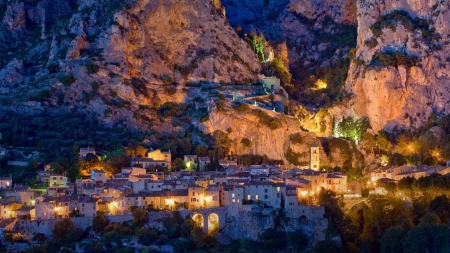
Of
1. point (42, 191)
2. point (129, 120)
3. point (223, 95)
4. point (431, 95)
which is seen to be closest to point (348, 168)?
point (431, 95)

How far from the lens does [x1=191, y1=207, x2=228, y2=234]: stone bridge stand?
208 ft

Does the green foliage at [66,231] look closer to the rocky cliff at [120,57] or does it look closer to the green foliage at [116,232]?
the green foliage at [116,232]

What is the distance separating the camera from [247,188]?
213 ft

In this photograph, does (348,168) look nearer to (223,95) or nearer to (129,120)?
(223,95)

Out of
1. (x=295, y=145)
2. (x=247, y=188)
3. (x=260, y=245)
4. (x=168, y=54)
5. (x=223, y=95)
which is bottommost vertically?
(x=260, y=245)

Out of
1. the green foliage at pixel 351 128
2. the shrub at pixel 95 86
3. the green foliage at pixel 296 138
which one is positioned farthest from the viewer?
the shrub at pixel 95 86

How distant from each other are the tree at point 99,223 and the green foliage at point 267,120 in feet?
99.7

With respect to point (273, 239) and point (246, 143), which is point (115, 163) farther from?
point (273, 239)

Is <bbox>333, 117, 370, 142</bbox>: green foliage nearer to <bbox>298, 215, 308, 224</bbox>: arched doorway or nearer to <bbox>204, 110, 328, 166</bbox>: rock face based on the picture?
<bbox>204, 110, 328, 166</bbox>: rock face

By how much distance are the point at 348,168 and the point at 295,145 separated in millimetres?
6506

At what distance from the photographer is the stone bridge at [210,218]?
2500 inches

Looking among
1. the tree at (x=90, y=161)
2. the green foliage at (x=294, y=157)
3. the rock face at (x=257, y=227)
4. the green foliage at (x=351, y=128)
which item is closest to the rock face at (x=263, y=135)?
the green foliage at (x=294, y=157)

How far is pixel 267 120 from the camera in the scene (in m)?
90.2

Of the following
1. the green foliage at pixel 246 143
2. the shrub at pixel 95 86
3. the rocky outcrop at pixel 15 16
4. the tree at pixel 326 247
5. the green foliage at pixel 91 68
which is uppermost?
the rocky outcrop at pixel 15 16
